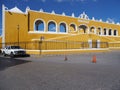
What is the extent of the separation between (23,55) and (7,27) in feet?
51.1

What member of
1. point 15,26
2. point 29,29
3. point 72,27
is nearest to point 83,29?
point 72,27

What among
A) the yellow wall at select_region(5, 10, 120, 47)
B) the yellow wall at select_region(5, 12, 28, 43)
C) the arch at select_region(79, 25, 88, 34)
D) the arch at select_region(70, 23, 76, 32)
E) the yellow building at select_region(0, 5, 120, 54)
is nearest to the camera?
the yellow building at select_region(0, 5, 120, 54)

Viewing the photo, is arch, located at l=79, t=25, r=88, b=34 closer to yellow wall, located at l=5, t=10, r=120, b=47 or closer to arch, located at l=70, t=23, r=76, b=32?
arch, located at l=70, t=23, r=76, b=32

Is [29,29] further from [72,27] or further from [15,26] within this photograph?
[72,27]

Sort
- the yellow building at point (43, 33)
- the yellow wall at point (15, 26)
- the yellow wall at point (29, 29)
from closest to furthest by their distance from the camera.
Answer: the yellow building at point (43, 33) → the yellow wall at point (29, 29) → the yellow wall at point (15, 26)

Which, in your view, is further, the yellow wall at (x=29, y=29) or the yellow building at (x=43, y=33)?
the yellow wall at (x=29, y=29)

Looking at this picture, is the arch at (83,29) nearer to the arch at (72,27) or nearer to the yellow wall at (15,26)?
the arch at (72,27)

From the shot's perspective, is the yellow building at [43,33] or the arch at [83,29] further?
the arch at [83,29]

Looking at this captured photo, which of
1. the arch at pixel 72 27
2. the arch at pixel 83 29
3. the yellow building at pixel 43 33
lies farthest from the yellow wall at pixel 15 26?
the arch at pixel 83 29

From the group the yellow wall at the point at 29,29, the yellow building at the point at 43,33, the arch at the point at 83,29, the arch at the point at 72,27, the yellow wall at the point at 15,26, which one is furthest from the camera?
the arch at the point at 83,29

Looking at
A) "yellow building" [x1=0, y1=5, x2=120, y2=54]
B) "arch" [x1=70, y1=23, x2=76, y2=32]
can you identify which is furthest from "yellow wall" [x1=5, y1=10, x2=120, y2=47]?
"arch" [x1=70, y1=23, x2=76, y2=32]

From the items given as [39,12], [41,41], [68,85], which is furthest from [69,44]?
[68,85]

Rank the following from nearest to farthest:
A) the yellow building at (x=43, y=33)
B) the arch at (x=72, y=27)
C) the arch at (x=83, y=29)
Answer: the yellow building at (x=43, y=33) < the arch at (x=72, y=27) < the arch at (x=83, y=29)

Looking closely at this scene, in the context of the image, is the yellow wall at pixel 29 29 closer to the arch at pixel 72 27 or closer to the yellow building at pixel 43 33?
the yellow building at pixel 43 33
